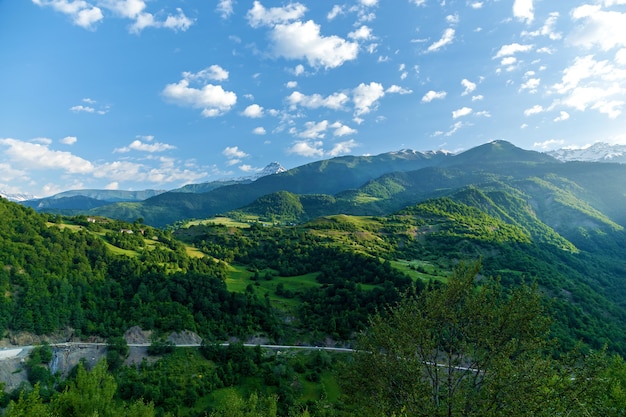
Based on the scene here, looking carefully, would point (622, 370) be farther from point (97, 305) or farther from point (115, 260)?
point (115, 260)

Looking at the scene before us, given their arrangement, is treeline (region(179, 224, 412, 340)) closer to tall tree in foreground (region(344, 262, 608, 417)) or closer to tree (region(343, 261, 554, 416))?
tree (region(343, 261, 554, 416))

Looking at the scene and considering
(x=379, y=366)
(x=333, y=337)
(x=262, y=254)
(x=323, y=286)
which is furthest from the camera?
(x=262, y=254)

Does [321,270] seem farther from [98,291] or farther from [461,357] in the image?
[461,357]

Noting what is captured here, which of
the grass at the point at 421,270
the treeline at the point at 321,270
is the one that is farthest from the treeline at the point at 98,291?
the grass at the point at 421,270

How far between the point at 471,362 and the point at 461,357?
36.6 inches

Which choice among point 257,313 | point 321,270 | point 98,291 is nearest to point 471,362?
point 257,313

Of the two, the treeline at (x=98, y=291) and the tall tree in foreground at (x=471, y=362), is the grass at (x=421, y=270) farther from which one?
the tall tree in foreground at (x=471, y=362)

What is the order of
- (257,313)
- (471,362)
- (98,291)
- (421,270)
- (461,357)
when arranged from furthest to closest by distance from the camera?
1. (421,270)
2. (257,313)
3. (98,291)
4. (461,357)
5. (471,362)

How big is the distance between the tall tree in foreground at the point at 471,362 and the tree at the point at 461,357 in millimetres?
65

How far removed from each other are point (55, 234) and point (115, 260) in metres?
19.1

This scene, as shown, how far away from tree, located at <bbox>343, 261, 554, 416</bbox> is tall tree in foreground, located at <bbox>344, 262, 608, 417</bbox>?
0.07 metres

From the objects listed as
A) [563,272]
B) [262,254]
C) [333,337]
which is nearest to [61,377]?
[333,337]

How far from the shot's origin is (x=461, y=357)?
2844 cm

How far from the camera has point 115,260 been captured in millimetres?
108562
